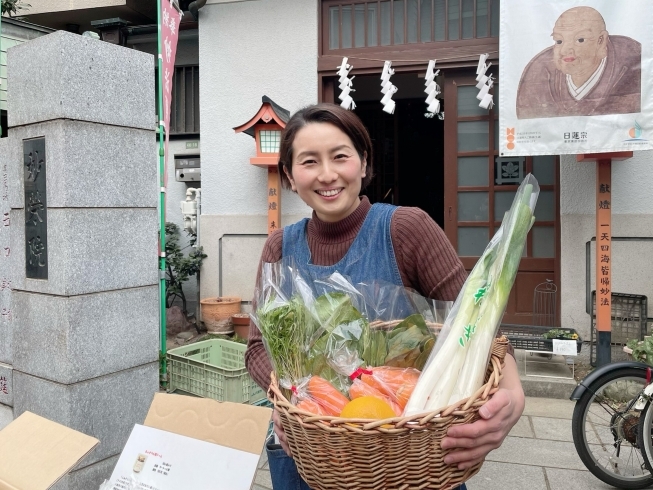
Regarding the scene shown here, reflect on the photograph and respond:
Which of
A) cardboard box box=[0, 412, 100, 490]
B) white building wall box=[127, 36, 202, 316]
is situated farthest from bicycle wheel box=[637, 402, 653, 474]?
white building wall box=[127, 36, 202, 316]

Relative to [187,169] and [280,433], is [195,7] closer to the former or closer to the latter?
[187,169]

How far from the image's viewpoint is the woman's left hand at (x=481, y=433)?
3.71 feet

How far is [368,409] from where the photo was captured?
114cm

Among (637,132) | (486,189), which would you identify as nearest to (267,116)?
(486,189)

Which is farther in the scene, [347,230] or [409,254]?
[347,230]

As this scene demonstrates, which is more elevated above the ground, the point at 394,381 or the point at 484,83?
the point at 484,83

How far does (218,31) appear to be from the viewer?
7.11 meters

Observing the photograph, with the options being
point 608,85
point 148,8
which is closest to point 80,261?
point 608,85

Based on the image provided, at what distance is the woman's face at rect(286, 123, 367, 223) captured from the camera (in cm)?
166

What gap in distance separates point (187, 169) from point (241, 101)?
1.42 m

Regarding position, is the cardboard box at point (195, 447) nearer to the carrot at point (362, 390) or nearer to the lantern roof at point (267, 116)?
the carrot at point (362, 390)

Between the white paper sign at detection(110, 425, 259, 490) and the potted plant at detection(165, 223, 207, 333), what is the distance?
18.9 ft

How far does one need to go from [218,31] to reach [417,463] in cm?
712

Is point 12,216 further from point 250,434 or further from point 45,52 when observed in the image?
point 250,434
